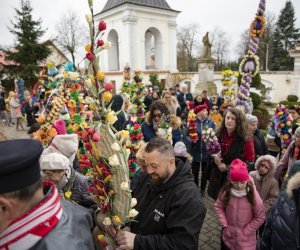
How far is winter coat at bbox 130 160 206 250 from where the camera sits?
1.80 m

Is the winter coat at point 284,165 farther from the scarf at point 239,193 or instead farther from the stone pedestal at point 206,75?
the stone pedestal at point 206,75

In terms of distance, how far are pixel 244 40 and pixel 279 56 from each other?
41.6 feet

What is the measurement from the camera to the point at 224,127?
4.16 meters

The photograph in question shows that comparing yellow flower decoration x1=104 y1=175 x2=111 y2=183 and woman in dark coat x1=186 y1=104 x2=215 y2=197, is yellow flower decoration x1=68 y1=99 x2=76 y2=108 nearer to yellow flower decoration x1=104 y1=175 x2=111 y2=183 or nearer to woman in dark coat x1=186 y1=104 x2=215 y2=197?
woman in dark coat x1=186 y1=104 x2=215 y2=197

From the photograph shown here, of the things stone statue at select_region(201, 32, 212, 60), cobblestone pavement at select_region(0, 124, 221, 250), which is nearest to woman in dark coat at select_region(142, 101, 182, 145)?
cobblestone pavement at select_region(0, 124, 221, 250)

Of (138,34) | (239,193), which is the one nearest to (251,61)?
(239,193)

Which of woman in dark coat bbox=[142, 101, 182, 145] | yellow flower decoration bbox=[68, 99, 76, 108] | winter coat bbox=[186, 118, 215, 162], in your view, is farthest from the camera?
winter coat bbox=[186, 118, 215, 162]

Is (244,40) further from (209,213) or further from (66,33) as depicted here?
(209,213)

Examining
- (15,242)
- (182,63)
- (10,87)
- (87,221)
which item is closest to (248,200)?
(87,221)

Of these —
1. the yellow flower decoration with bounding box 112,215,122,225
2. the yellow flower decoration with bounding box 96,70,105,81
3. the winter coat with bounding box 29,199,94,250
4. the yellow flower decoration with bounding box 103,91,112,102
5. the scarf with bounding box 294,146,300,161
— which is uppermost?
the yellow flower decoration with bounding box 96,70,105,81

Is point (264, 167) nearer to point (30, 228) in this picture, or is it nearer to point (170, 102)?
point (30, 228)

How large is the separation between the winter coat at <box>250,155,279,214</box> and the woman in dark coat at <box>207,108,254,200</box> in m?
0.42

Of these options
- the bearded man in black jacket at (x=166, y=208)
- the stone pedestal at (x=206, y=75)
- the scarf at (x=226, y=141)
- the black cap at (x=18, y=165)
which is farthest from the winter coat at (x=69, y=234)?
the stone pedestal at (x=206, y=75)

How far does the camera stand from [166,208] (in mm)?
1922
